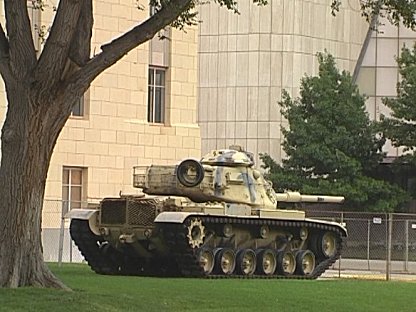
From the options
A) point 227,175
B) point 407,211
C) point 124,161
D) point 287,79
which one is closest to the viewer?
point 227,175

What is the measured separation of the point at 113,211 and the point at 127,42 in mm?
9158

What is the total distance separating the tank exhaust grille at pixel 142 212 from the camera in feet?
98.3

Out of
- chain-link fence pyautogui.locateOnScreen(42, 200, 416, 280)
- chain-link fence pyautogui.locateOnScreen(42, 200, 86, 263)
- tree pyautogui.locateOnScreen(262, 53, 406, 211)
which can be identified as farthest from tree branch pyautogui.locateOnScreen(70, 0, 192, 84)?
tree pyautogui.locateOnScreen(262, 53, 406, 211)

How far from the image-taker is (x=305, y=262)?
32.8 metres

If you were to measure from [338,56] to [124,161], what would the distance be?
20.1m

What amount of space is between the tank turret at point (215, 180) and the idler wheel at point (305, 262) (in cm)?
139

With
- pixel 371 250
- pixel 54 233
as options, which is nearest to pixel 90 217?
pixel 54 233

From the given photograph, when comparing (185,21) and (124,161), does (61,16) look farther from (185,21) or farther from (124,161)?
(124,161)

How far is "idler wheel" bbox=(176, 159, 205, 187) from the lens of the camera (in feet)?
100

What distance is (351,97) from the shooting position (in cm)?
5006

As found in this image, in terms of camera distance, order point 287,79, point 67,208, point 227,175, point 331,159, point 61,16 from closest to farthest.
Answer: point 61,16, point 227,175, point 67,208, point 331,159, point 287,79

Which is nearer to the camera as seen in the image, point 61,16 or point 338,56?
point 61,16

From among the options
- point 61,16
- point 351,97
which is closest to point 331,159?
point 351,97

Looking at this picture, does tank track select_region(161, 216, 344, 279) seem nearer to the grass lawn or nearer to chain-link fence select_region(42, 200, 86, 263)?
the grass lawn
